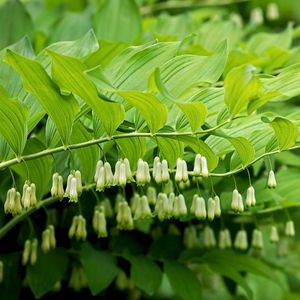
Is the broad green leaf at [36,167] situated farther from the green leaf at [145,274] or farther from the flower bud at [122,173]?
the green leaf at [145,274]

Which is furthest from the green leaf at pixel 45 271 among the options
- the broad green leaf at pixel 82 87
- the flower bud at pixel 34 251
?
the broad green leaf at pixel 82 87

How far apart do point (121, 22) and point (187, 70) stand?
1002 mm

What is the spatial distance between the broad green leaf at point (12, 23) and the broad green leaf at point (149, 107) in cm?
91

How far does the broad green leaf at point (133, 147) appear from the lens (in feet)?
4.99

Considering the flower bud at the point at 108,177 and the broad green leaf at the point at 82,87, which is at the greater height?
the broad green leaf at the point at 82,87

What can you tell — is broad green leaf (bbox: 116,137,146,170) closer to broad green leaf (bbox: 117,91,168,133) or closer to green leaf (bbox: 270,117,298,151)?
broad green leaf (bbox: 117,91,168,133)

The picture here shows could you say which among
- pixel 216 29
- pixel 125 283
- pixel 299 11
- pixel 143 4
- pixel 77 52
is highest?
pixel 299 11

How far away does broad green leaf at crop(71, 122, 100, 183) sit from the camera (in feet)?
5.03

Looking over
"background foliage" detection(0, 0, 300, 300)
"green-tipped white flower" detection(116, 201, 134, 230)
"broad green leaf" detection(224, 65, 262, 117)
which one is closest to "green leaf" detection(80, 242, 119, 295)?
"background foliage" detection(0, 0, 300, 300)

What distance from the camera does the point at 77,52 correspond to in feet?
5.32

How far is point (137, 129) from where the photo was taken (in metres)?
1.48

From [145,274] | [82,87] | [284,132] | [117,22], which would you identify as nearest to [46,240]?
[145,274]

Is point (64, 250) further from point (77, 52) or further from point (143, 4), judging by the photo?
point (143, 4)

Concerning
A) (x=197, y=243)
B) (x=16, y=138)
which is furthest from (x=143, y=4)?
(x=16, y=138)
